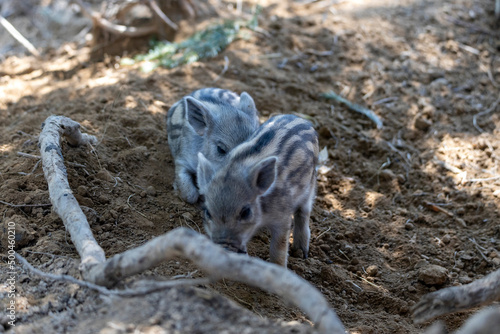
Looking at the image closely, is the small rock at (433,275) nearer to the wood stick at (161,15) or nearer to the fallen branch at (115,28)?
the wood stick at (161,15)

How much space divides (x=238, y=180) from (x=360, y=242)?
1549 millimetres

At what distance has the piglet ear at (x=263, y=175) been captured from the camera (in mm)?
3793

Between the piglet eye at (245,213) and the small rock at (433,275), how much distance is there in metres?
1.53

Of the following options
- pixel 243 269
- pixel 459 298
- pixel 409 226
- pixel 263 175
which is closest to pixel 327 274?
pixel 263 175

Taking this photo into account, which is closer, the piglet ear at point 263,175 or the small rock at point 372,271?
the piglet ear at point 263,175

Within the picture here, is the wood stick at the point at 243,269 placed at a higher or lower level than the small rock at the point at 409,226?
higher

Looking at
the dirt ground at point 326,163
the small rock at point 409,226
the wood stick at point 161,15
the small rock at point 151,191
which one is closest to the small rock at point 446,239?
the dirt ground at point 326,163

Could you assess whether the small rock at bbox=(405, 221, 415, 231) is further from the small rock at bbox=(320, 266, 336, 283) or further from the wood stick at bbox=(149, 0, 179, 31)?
the wood stick at bbox=(149, 0, 179, 31)

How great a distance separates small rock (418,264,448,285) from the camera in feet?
13.4

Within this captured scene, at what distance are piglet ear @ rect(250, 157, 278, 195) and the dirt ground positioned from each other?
79cm

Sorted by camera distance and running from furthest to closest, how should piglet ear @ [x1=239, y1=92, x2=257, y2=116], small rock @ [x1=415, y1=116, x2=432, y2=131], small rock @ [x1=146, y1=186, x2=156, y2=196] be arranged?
small rock @ [x1=415, y1=116, x2=432, y2=131] → piglet ear @ [x1=239, y1=92, x2=257, y2=116] → small rock @ [x1=146, y1=186, x2=156, y2=196]

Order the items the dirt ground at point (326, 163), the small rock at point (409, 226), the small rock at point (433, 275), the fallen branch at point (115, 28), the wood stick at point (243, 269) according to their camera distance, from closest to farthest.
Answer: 1. the wood stick at point (243, 269)
2. the dirt ground at point (326, 163)
3. the small rock at point (433, 275)
4. the small rock at point (409, 226)
5. the fallen branch at point (115, 28)

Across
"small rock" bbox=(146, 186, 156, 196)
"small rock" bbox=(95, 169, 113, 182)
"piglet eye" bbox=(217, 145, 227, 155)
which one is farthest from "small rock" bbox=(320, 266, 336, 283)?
"small rock" bbox=(95, 169, 113, 182)

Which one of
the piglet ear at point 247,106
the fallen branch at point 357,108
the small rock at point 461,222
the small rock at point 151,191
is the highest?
the piglet ear at point 247,106
